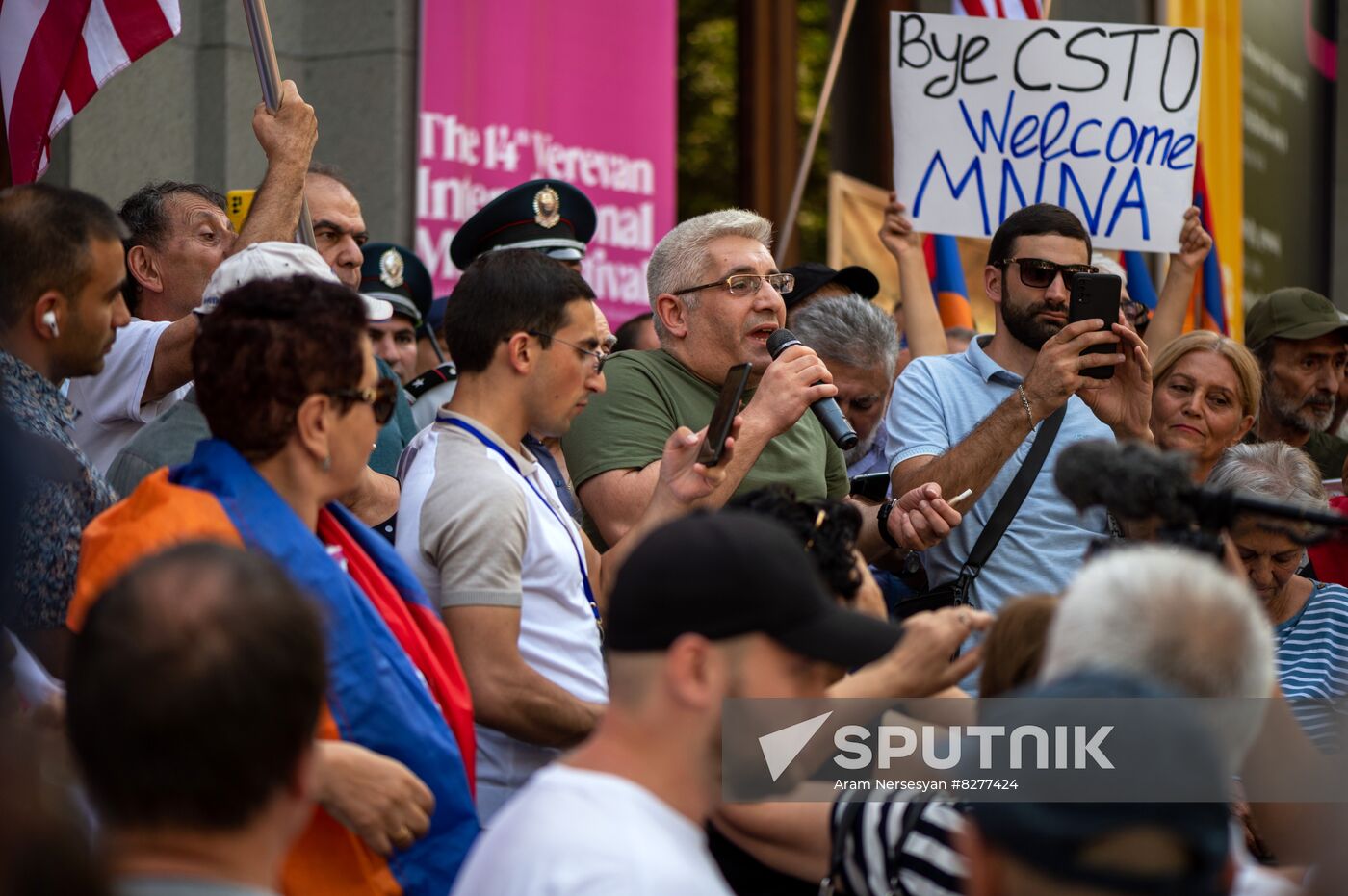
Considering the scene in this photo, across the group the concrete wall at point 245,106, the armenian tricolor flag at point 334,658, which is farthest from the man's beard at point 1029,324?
the concrete wall at point 245,106

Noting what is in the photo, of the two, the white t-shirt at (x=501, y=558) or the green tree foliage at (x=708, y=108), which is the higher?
the green tree foliage at (x=708, y=108)

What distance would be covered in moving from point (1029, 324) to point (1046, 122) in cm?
183

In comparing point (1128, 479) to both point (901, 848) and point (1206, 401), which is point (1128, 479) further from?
point (1206, 401)

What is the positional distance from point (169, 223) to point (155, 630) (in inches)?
108

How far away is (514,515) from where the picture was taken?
11.1 ft

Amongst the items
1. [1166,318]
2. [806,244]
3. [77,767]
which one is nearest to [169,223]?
[77,767]

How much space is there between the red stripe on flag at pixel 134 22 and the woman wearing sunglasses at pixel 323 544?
188cm

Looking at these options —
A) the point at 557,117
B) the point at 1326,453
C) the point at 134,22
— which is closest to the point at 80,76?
the point at 134,22

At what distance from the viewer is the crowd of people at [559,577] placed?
181cm

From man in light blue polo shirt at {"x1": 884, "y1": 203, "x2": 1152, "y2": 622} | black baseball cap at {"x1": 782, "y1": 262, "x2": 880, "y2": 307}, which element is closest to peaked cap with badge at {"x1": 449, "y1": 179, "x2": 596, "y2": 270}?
black baseball cap at {"x1": 782, "y1": 262, "x2": 880, "y2": 307}

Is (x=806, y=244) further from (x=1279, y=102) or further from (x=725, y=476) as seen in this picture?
(x=725, y=476)

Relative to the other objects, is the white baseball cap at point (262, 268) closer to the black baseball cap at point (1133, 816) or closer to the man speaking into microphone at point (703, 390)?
the man speaking into microphone at point (703, 390)

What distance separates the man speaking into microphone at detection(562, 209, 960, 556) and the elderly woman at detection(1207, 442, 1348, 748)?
0.77 metres

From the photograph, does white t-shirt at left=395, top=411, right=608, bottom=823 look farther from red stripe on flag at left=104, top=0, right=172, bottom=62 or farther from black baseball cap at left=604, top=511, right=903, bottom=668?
red stripe on flag at left=104, top=0, right=172, bottom=62
